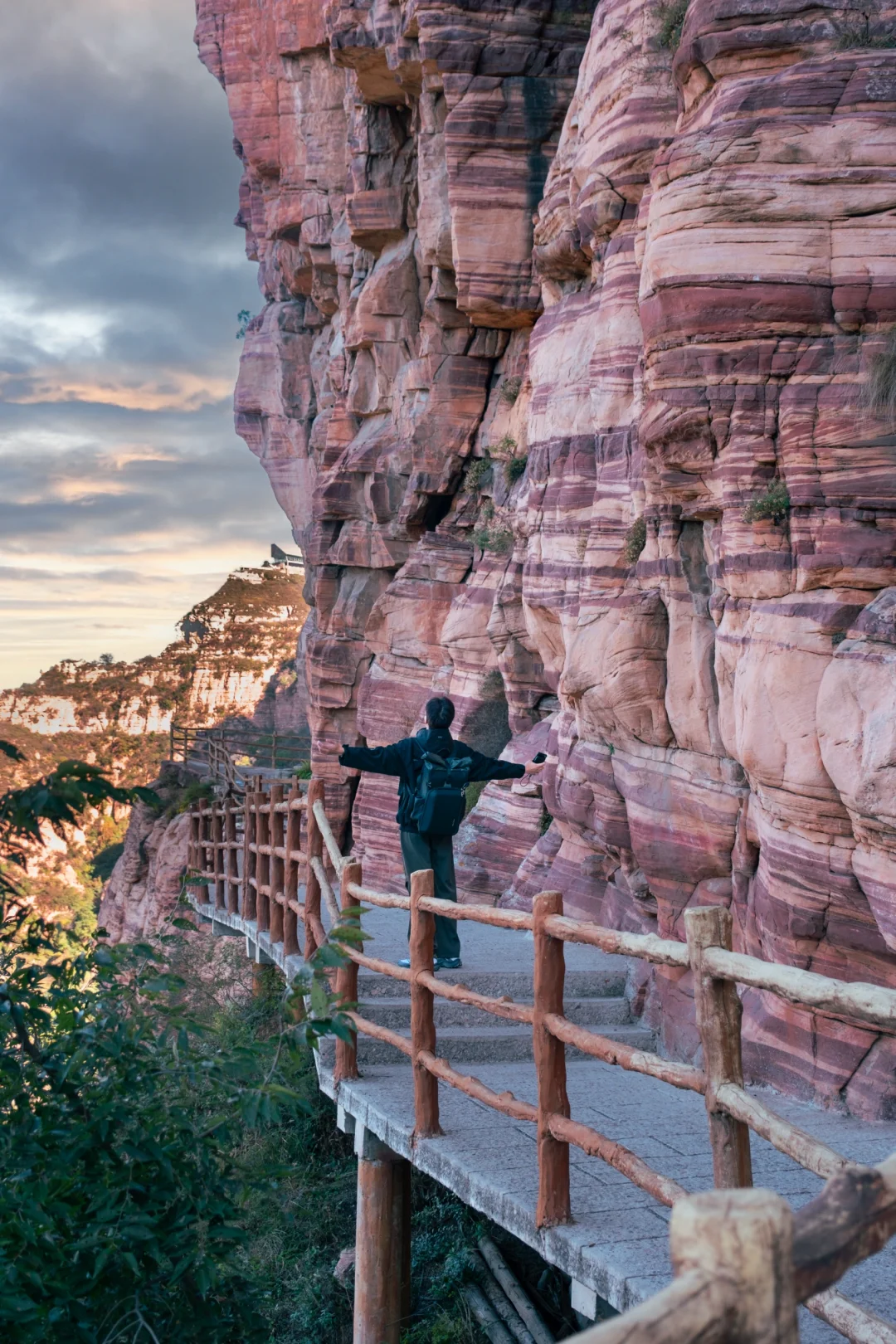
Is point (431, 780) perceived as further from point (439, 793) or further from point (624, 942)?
point (624, 942)

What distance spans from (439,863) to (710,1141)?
3.68m

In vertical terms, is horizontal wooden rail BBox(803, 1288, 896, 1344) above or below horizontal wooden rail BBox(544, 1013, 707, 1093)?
below

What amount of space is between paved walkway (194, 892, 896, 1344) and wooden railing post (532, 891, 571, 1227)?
0.32 feet

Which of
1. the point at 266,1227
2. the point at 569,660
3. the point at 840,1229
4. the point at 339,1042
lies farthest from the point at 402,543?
the point at 840,1229

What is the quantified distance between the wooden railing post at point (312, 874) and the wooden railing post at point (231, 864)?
195 inches

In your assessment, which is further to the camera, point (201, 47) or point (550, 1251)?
point (201, 47)

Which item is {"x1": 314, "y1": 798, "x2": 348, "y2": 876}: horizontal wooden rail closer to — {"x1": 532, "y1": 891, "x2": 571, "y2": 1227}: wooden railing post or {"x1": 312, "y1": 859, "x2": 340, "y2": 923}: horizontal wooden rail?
{"x1": 312, "y1": 859, "x2": 340, "y2": 923}: horizontal wooden rail

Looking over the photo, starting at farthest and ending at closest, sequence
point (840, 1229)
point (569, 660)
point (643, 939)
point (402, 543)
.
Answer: point (402, 543)
point (569, 660)
point (643, 939)
point (840, 1229)

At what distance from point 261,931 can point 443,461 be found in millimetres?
8688

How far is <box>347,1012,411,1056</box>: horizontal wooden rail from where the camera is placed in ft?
19.1

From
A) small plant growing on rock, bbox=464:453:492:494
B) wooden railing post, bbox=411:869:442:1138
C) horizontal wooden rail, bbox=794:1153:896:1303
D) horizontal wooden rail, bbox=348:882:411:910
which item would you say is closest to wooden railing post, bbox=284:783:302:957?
horizontal wooden rail, bbox=348:882:411:910

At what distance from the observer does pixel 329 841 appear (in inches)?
322

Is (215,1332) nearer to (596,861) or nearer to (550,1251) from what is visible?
(550,1251)

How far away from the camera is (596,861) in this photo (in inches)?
401
